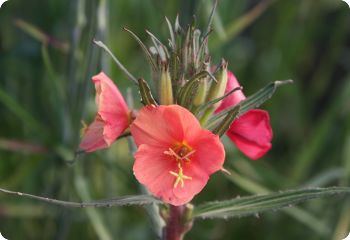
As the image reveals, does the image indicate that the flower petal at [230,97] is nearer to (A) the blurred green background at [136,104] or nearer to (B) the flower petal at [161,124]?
(B) the flower petal at [161,124]

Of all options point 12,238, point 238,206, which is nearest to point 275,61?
point 12,238

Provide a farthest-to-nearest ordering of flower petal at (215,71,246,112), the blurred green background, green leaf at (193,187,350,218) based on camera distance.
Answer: the blurred green background → flower petal at (215,71,246,112) → green leaf at (193,187,350,218)

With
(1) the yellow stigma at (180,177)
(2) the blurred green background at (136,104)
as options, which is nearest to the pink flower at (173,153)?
(1) the yellow stigma at (180,177)

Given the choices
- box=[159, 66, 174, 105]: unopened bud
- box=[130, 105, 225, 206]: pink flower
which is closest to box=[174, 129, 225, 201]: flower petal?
box=[130, 105, 225, 206]: pink flower

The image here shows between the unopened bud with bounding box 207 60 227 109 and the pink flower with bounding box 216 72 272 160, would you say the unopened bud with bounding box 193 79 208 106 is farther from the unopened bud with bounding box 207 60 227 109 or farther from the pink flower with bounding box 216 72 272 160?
the pink flower with bounding box 216 72 272 160

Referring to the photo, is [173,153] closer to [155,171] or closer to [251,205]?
[155,171]

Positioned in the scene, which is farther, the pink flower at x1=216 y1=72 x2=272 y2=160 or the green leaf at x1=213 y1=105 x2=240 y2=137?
the pink flower at x1=216 y1=72 x2=272 y2=160

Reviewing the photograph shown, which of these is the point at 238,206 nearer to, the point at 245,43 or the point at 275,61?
the point at 275,61

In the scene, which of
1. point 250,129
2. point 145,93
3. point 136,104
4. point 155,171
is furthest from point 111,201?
point 136,104
